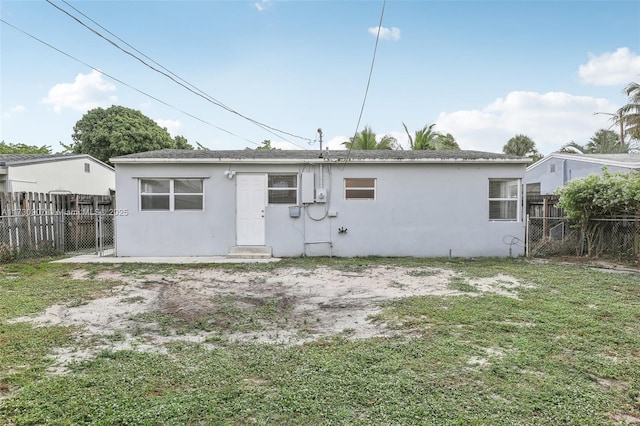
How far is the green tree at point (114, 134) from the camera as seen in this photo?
2320 cm

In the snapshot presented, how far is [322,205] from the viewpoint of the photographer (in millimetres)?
9633

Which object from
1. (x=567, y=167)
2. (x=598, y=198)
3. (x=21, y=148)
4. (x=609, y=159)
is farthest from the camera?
(x=21, y=148)

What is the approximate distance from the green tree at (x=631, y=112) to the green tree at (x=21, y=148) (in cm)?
3651

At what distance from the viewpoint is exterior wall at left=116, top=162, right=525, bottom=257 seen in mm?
9531

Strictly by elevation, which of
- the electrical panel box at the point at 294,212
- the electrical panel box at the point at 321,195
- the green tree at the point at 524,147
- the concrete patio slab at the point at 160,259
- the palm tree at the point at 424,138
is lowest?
the concrete patio slab at the point at 160,259

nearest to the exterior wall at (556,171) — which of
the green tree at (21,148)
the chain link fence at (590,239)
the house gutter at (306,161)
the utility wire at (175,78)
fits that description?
the chain link fence at (590,239)

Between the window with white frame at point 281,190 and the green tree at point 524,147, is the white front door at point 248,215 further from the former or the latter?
the green tree at point 524,147

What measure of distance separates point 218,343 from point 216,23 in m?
10.6

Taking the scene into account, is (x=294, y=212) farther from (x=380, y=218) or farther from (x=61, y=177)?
(x=61, y=177)

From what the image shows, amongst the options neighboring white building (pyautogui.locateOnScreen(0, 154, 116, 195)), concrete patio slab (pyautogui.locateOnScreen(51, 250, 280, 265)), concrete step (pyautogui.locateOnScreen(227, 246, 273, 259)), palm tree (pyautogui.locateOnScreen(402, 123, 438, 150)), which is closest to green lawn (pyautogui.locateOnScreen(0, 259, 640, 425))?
concrete patio slab (pyautogui.locateOnScreen(51, 250, 280, 265))

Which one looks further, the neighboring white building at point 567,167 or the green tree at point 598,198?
the neighboring white building at point 567,167

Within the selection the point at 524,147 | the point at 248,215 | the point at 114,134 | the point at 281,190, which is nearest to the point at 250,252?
the point at 248,215

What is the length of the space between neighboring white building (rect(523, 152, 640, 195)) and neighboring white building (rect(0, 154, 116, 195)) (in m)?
17.0

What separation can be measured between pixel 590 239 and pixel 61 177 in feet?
58.3
